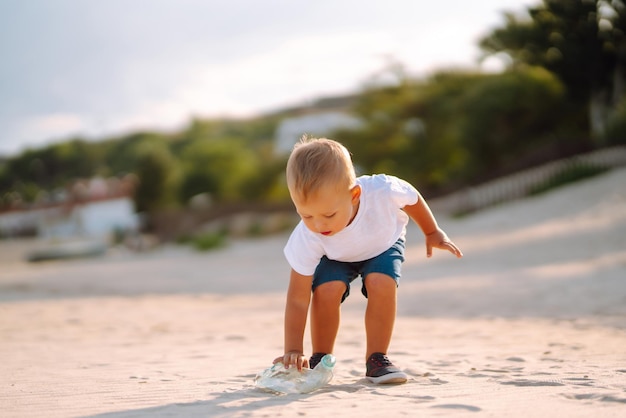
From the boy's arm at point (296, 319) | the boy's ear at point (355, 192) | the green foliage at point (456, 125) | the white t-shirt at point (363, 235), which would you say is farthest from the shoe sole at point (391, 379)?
the green foliage at point (456, 125)

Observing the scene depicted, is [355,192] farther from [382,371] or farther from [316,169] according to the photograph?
[382,371]

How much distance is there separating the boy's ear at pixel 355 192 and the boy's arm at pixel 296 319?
1.33 ft

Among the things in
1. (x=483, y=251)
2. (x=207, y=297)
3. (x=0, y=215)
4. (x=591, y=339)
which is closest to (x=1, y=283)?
(x=207, y=297)

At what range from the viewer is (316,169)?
3.16 m

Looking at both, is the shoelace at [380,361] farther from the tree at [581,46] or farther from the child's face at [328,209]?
the tree at [581,46]

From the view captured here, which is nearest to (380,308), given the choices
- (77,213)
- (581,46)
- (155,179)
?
(581,46)

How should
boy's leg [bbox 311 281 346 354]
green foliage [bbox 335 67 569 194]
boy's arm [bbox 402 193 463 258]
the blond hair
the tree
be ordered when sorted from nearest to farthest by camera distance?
the blond hair → boy's leg [bbox 311 281 346 354] → boy's arm [bbox 402 193 463 258] → the tree → green foliage [bbox 335 67 569 194]

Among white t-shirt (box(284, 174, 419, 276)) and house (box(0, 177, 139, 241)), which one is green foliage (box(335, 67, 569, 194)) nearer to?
white t-shirt (box(284, 174, 419, 276))

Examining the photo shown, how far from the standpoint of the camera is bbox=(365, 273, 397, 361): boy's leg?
3.42m

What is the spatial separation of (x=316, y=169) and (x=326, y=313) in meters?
0.73

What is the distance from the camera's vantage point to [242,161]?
3938cm

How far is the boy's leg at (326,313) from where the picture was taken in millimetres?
3483

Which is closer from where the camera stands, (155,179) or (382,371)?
(382,371)

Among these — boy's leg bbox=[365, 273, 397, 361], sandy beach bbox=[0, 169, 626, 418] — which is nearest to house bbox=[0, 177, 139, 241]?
sandy beach bbox=[0, 169, 626, 418]
